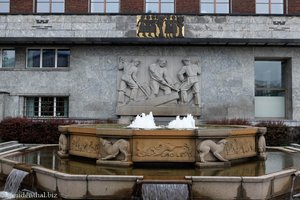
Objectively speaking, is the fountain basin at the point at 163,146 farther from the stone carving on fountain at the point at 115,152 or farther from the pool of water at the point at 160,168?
the pool of water at the point at 160,168

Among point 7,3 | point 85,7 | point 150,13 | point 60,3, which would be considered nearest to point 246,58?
point 150,13

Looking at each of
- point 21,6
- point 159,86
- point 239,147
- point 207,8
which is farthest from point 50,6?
point 239,147

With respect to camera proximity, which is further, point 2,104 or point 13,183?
point 2,104

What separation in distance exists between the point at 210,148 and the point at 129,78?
11.9m

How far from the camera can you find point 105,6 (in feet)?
77.2

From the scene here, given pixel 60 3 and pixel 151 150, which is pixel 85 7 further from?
pixel 151 150

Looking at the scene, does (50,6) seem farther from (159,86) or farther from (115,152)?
(115,152)

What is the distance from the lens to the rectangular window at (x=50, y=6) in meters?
23.5

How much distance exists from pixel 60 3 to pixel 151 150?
56.2 feet

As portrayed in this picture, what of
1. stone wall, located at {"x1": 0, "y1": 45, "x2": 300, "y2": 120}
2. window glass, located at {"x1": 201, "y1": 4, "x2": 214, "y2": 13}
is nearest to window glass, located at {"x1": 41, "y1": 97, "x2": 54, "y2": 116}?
stone wall, located at {"x1": 0, "y1": 45, "x2": 300, "y2": 120}

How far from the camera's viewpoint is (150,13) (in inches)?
848

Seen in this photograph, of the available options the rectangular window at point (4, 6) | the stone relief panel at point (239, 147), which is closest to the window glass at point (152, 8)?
the rectangular window at point (4, 6)

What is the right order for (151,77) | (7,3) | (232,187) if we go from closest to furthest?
(232,187) < (151,77) < (7,3)

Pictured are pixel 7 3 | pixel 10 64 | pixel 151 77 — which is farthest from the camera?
pixel 7 3
